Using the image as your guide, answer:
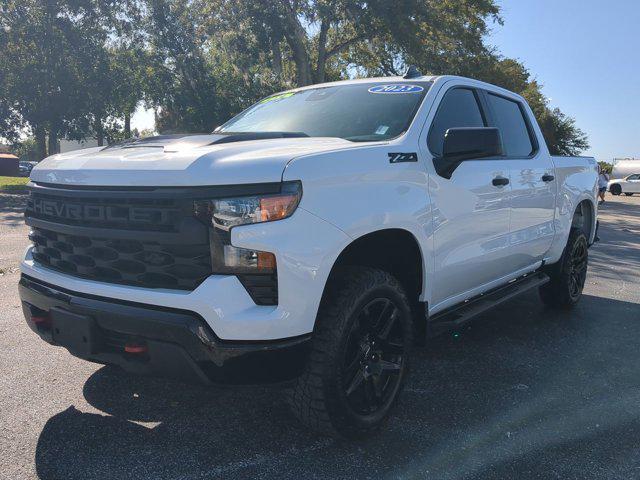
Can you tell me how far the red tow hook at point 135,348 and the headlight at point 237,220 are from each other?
477 mm

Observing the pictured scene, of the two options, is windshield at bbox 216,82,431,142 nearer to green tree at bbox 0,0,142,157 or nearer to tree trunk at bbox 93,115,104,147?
green tree at bbox 0,0,142,157

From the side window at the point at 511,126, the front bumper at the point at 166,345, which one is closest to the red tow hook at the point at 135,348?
the front bumper at the point at 166,345

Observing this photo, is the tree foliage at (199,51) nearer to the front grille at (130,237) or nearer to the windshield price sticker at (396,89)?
the windshield price sticker at (396,89)

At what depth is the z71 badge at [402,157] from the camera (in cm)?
292

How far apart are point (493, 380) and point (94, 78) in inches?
985

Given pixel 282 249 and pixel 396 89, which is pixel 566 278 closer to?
pixel 396 89

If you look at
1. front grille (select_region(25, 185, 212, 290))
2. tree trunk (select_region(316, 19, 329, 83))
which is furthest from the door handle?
tree trunk (select_region(316, 19, 329, 83))

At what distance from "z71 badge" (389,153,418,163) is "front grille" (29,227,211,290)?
1134 mm

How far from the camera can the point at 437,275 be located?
3.26m

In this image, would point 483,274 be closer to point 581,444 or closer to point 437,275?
point 437,275

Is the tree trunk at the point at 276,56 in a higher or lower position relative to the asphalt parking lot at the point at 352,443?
higher

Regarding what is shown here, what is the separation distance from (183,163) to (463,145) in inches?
64.3

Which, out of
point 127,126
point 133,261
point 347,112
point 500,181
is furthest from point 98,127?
point 133,261

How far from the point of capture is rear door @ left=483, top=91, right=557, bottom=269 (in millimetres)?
4223
